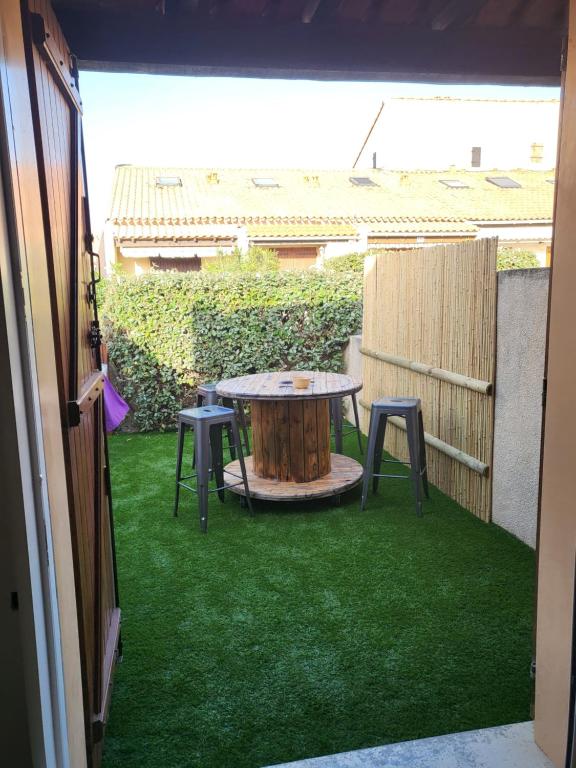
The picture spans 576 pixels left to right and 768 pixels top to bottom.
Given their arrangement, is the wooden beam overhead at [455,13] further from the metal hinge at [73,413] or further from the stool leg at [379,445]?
the stool leg at [379,445]

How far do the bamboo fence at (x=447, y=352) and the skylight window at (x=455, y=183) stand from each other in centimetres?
1223

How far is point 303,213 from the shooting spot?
47.0 ft

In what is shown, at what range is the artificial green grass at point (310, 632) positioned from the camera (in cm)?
228

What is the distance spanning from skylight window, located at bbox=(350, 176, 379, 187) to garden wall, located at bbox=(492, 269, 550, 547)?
1386cm

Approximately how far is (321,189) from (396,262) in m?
11.3

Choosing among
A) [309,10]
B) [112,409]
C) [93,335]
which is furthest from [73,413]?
[112,409]

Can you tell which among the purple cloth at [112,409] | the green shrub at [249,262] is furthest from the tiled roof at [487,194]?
the purple cloth at [112,409]

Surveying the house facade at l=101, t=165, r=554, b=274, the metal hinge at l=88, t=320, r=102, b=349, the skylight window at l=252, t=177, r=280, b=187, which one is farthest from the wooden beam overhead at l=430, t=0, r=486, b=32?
the skylight window at l=252, t=177, r=280, b=187

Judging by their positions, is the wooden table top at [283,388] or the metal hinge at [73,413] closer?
the metal hinge at [73,413]

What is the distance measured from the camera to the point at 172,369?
736cm

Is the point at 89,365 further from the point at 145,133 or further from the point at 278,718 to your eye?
the point at 145,133

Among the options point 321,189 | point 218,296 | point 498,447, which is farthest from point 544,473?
point 321,189

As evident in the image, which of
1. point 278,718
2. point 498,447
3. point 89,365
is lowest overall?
point 278,718

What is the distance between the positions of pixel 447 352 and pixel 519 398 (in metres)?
1.04
